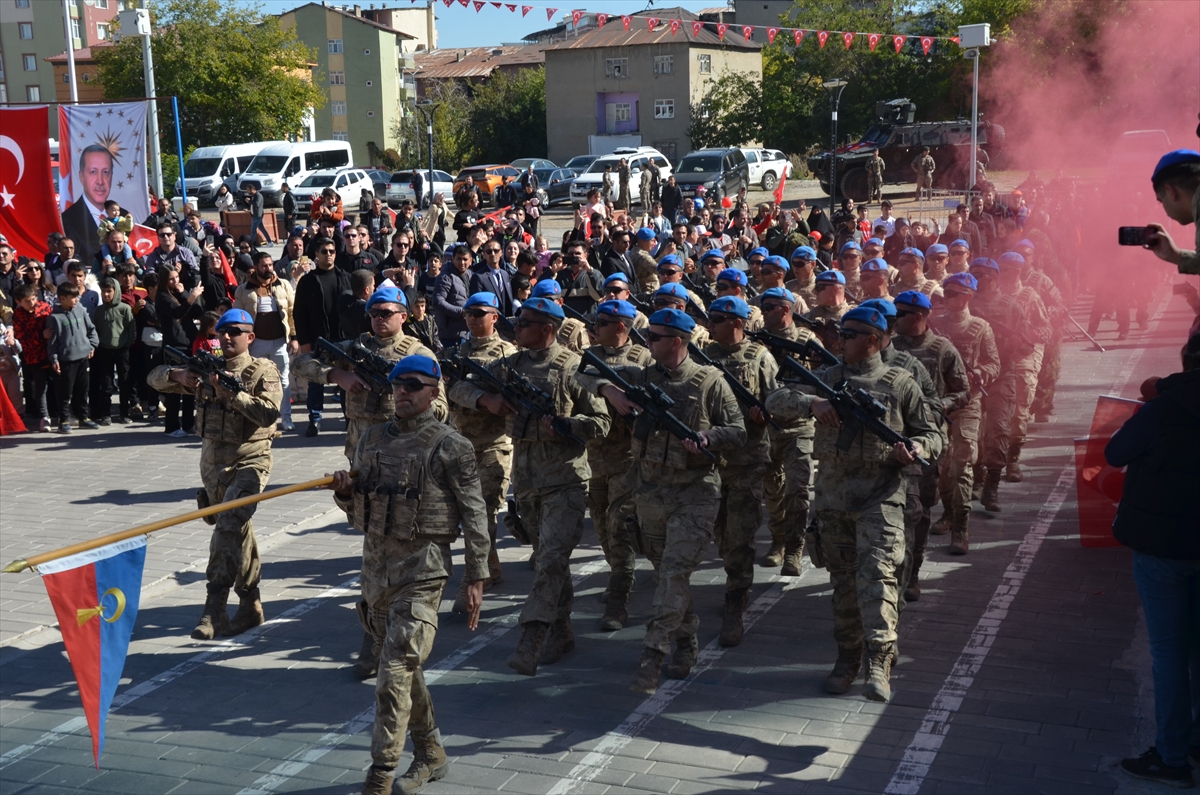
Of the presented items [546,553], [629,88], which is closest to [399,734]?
[546,553]

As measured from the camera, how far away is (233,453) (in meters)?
8.05

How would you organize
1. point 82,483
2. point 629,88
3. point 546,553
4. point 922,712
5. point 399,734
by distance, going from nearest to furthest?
point 399,734 < point 922,712 < point 546,553 < point 82,483 < point 629,88

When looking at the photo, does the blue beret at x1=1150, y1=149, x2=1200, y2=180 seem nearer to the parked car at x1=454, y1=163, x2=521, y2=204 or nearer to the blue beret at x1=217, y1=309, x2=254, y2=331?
the blue beret at x1=217, y1=309, x2=254, y2=331

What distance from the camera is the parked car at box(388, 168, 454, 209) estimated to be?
41.8m

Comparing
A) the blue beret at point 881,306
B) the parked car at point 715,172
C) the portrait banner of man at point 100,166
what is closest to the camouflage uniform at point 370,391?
the blue beret at point 881,306

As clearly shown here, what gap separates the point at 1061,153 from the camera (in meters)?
19.5

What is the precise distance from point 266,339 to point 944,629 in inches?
338

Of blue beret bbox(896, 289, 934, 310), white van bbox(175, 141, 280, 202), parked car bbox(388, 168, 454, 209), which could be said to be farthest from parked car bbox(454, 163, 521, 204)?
blue beret bbox(896, 289, 934, 310)

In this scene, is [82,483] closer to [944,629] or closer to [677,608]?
[677,608]

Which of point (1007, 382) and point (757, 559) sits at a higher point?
point (1007, 382)

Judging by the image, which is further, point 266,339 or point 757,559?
point 266,339

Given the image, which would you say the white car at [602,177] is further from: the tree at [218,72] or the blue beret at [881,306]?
the blue beret at [881,306]

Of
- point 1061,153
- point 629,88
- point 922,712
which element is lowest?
point 922,712

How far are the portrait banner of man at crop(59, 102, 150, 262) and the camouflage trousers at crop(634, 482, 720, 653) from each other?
1238 cm
